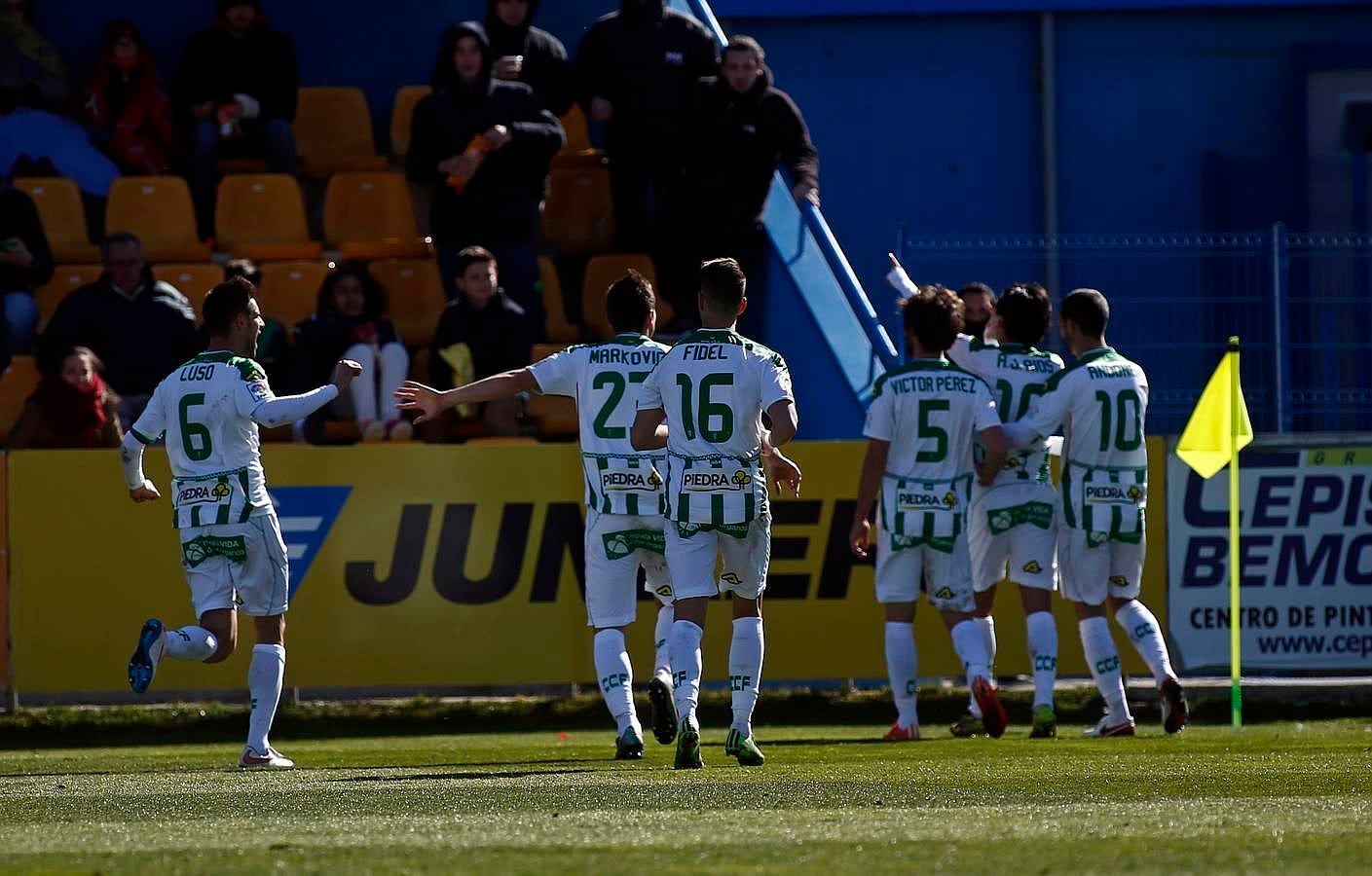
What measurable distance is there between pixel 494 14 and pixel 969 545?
6.07 m

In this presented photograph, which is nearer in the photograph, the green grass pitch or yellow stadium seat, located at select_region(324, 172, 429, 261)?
the green grass pitch

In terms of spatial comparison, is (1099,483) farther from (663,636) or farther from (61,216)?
(61,216)

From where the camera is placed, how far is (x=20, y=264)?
15070 millimetres

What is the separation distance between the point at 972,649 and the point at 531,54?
21.8 feet

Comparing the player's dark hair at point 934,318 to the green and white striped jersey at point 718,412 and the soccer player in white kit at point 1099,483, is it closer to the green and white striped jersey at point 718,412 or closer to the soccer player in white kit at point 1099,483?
the soccer player in white kit at point 1099,483

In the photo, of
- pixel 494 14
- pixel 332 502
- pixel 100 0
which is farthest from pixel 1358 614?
pixel 100 0

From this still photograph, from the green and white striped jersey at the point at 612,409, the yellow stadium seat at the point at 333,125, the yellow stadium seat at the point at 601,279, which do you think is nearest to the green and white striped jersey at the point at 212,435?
the green and white striped jersey at the point at 612,409

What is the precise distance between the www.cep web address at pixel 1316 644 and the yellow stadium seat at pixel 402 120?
303 inches

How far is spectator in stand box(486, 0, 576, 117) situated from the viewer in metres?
15.6

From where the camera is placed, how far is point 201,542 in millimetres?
9445

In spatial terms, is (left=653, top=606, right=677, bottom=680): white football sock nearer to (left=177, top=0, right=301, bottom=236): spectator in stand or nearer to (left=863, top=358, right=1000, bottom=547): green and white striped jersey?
(left=863, top=358, right=1000, bottom=547): green and white striped jersey

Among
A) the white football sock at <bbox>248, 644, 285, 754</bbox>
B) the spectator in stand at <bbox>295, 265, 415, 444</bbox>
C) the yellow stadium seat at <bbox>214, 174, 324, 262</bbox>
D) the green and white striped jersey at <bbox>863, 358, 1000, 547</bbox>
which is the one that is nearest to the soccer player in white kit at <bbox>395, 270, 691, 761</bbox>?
the white football sock at <bbox>248, 644, 285, 754</bbox>

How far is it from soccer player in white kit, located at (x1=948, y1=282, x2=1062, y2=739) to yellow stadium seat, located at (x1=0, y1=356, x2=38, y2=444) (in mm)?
6569

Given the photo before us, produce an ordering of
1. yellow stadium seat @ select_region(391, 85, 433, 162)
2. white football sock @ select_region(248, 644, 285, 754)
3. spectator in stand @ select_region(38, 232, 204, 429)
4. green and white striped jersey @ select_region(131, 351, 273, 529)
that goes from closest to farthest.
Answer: green and white striped jersey @ select_region(131, 351, 273, 529)
white football sock @ select_region(248, 644, 285, 754)
spectator in stand @ select_region(38, 232, 204, 429)
yellow stadium seat @ select_region(391, 85, 433, 162)
